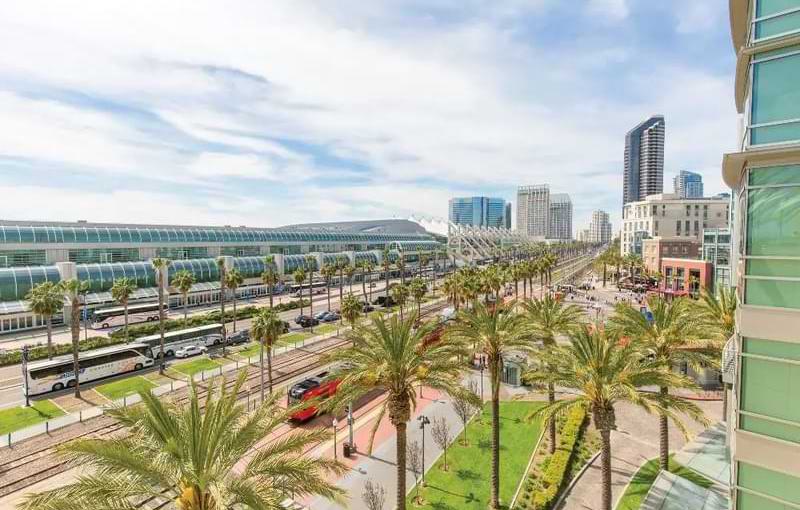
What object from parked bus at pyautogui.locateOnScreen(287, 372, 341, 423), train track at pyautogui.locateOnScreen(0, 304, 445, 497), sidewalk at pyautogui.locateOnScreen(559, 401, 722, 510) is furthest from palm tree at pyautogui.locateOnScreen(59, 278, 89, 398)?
sidewalk at pyautogui.locateOnScreen(559, 401, 722, 510)

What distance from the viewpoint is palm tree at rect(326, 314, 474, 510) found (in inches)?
653

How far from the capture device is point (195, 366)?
42.5 metres

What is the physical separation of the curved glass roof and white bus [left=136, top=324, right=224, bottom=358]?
35.3 metres

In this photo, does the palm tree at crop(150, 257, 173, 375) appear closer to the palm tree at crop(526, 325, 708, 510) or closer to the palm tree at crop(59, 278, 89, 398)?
the palm tree at crop(59, 278, 89, 398)

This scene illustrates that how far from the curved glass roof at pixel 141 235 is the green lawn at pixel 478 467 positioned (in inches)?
2961

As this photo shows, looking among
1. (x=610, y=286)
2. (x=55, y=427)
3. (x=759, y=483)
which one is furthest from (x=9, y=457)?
(x=610, y=286)

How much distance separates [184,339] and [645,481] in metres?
47.8

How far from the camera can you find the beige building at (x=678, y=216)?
112688 millimetres

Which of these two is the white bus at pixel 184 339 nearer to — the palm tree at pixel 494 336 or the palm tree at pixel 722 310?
the palm tree at pixel 494 336

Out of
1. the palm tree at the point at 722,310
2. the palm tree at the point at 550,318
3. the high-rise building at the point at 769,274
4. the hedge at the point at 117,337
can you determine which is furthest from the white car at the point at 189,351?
the high-rise building at the point at 769,274

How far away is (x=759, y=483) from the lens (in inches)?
383

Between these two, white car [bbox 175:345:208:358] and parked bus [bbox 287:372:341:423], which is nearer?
parked bus [bbox 287:372:341:423]

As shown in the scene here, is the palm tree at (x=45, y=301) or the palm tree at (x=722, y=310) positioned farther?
the palm tree at (x=45, y=301)

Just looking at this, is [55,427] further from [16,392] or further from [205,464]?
[205,464]
